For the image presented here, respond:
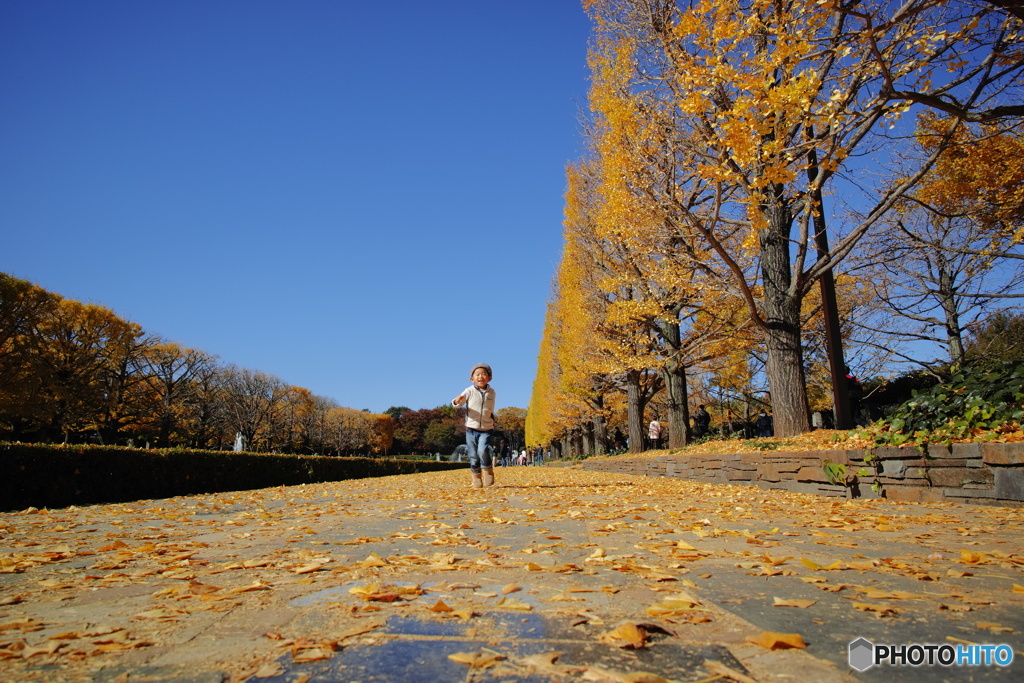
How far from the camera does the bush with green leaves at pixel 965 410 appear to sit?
4.67 meters

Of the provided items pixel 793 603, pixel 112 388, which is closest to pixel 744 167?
pixel 793 603

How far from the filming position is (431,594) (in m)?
2.06

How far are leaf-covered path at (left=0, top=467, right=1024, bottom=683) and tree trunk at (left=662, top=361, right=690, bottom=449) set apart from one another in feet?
32.6

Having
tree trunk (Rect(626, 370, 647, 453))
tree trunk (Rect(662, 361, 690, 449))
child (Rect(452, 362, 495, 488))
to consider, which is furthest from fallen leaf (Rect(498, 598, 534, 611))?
tree trunk (Rect(626, 370, 647, 453))

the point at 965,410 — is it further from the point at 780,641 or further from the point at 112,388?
the point at 112,388

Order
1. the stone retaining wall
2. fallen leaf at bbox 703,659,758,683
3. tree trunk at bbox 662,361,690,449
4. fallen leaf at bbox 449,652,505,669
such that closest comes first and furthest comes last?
fallen leaf at bbox 703,659,758,683, fallen leaf at bbox 449,652,505,669, the stone retaining wall, tree trunk at bbox 662,361,690,449

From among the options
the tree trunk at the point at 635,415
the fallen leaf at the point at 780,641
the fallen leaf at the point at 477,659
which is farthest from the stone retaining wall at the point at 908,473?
the tree trunk at the point at 635,415

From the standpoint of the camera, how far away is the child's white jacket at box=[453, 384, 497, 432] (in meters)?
7.22

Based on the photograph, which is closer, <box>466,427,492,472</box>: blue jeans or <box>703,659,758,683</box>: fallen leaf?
<box>703,659,758,683</box>: fallen leaf

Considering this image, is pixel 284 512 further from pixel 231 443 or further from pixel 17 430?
pixel 231 443

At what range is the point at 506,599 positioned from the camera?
6.48 feet

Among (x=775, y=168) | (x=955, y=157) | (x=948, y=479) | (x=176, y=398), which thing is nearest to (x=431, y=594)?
(x=948, y=479)

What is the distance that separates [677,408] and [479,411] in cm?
801

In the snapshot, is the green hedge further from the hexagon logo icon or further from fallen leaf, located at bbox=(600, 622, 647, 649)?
the hexagon logo icon
